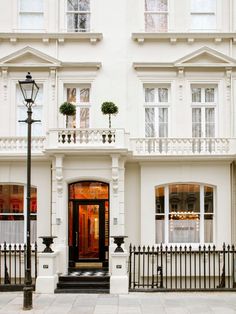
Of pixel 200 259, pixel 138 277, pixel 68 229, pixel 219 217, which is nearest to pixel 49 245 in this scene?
pixel 68 229

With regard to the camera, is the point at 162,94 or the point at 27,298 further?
the point at 162,94

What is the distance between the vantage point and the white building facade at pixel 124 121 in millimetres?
19266

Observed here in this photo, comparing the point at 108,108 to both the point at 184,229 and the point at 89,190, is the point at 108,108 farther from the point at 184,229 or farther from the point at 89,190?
→ the point at 184,229

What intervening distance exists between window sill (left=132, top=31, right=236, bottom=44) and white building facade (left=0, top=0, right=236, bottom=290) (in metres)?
0.04

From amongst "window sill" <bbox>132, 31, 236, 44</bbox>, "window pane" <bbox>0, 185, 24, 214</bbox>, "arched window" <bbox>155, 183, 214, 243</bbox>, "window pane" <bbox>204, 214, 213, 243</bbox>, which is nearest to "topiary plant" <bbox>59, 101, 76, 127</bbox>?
"window pane" <bbox>0, 185, 24, 214</bbox>

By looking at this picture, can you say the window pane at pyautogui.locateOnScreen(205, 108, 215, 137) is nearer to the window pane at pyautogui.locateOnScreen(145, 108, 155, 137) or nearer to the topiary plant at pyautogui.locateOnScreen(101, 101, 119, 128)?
the window pane at pyautogui.locateOnScreen(145, 108, 155, 137)

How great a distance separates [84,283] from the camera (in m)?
17.1

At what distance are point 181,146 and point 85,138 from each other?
12.3ft

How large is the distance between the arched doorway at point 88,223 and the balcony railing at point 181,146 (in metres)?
1.99

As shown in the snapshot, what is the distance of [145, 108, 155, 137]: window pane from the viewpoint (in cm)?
2064

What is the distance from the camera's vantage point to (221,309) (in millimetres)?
13812

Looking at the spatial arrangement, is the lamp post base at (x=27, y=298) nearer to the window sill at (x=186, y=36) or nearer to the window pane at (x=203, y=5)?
the window sill at (x=186, y=36)

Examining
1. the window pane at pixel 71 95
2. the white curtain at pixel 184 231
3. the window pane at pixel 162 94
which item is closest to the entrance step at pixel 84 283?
the white curtain at pixel 184 231

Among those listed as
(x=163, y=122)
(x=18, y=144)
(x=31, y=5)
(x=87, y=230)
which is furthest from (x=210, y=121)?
(x=31, y=5)
